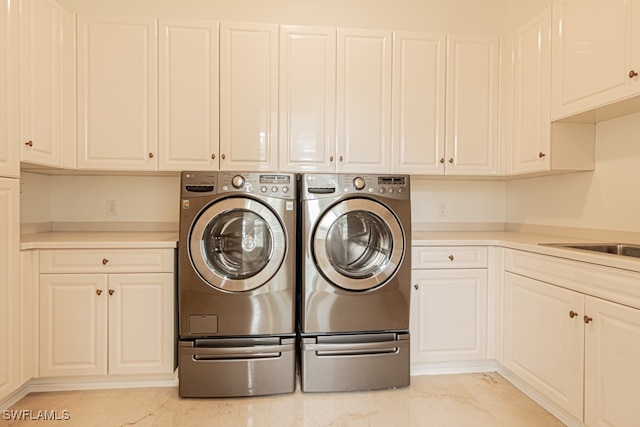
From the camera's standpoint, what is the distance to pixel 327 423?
171 cm

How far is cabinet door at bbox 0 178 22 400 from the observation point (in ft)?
5.49

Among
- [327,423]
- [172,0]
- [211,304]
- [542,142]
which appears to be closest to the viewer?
[327,423]

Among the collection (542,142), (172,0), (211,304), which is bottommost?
(211,304)

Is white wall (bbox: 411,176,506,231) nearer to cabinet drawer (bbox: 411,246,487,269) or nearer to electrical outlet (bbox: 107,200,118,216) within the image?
cabinet drawer (bbox: 411,246,487,269)

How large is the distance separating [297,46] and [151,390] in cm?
231

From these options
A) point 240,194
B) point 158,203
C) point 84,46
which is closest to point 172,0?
point 84,46

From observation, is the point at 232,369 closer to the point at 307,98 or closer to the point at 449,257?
the point at 449,257

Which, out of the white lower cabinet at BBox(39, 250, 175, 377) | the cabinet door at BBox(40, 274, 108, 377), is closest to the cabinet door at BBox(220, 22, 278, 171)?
the white lower cabinet at BBox(39, 250, 175, 377)

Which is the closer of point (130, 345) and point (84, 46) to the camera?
point (130, 345)

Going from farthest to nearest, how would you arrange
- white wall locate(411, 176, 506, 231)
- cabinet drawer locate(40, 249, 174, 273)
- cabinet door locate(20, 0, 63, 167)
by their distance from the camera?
white wall locate(411, 176, 506, 231)
cabinet drawer locate(40, 249, 174, 273)
cabinet door locate(20, 0, 63, 167)

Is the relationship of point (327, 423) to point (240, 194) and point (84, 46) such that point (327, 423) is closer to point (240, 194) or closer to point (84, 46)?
point (240, 194)

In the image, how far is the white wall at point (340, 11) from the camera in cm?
255

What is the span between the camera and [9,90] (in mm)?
1703

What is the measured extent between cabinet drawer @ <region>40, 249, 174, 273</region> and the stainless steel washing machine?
82 cm
